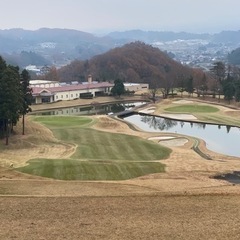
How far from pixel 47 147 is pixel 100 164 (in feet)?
25.6

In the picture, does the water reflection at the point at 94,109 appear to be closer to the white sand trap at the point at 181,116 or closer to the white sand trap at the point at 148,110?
the white sand trap at the point at 148,110

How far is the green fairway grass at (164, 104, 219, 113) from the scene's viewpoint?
6199 centimetres

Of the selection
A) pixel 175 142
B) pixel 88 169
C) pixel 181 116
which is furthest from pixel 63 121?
pixel 88 169

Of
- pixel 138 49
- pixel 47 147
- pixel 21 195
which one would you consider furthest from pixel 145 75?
pixel 21 195

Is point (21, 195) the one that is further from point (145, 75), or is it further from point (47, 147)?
point (145, 75)

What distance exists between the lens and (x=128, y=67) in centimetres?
12188

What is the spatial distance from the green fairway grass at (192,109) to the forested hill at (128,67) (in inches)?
1844

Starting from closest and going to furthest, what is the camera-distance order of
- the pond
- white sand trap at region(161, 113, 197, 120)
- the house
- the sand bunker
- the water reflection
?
the sand bunker
the pond
white sand trap at region(161, 113, 197, 120)
the water reflection
the house

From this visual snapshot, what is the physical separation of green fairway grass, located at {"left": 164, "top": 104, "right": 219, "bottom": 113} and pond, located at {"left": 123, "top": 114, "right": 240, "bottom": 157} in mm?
4961

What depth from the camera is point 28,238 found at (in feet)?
40.4

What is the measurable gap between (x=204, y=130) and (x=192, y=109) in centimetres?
1473

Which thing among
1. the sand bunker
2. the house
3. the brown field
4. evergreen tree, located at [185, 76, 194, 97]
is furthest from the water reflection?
the brown field

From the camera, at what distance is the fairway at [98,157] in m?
25.5

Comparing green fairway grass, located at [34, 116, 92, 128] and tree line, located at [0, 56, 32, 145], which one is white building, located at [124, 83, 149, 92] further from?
tree line, located at [0, 56, 32, 145]
